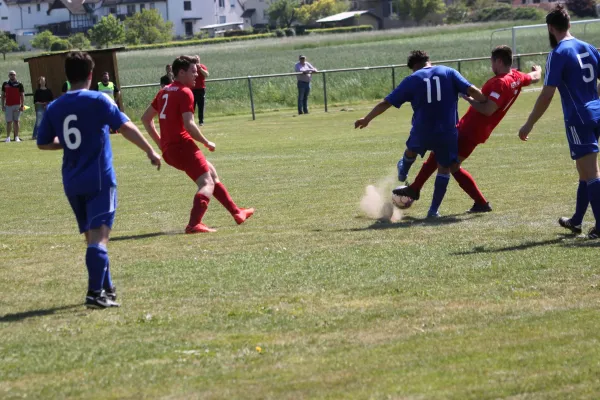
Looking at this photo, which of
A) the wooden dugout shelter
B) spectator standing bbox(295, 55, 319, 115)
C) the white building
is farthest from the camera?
the white building

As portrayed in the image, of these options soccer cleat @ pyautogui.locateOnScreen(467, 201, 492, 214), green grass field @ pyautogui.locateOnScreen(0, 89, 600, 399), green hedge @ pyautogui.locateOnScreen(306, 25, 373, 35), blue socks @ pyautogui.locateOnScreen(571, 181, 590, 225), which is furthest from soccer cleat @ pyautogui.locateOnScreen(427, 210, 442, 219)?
green hedge @ pyautogui.locateOnScreen(306, 25, 373, 35)

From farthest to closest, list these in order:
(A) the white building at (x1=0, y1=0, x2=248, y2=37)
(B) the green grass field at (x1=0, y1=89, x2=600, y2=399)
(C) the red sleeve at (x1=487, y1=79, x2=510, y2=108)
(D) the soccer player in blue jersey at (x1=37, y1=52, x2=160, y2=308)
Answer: (A) the white building at (x1=0, y1=0, x2=248, y2=37), (C) the red sleeve at (x1=487, y1=79, x2=510, y2=108), (D) the soccer player in blue jersey at (x1=37, y1=52, x2=160, y2=308), (B) the green grass field at (x1=0, y1=89, x2=600, y2=399)

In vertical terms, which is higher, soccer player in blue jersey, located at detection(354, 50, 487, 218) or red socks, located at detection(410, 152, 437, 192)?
soccer player in blue jersey, located at detection(354, 50, 487, 218)

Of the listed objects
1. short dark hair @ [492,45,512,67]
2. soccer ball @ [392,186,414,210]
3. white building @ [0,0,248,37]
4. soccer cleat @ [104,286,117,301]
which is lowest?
soccer ball @ [392,186,414,210]

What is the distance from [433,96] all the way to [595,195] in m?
2.32

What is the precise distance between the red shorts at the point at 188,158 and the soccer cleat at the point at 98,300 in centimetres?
389

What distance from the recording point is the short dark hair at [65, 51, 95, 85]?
7035 mm

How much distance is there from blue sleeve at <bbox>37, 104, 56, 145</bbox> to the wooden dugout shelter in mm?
24082

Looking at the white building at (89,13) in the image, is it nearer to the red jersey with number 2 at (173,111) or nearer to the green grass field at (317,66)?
the green grass field at (317,66)

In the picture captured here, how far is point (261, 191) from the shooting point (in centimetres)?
1466

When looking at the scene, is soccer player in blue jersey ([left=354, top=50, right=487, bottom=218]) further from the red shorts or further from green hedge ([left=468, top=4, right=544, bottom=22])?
green hedge ([left=468, top=4, right=544, bottom=22])

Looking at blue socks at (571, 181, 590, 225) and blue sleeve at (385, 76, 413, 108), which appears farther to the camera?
blue sleeve at (385, 76, 413, 108)

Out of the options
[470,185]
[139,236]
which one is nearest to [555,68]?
[470,185]

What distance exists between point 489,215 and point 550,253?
8.64ft
